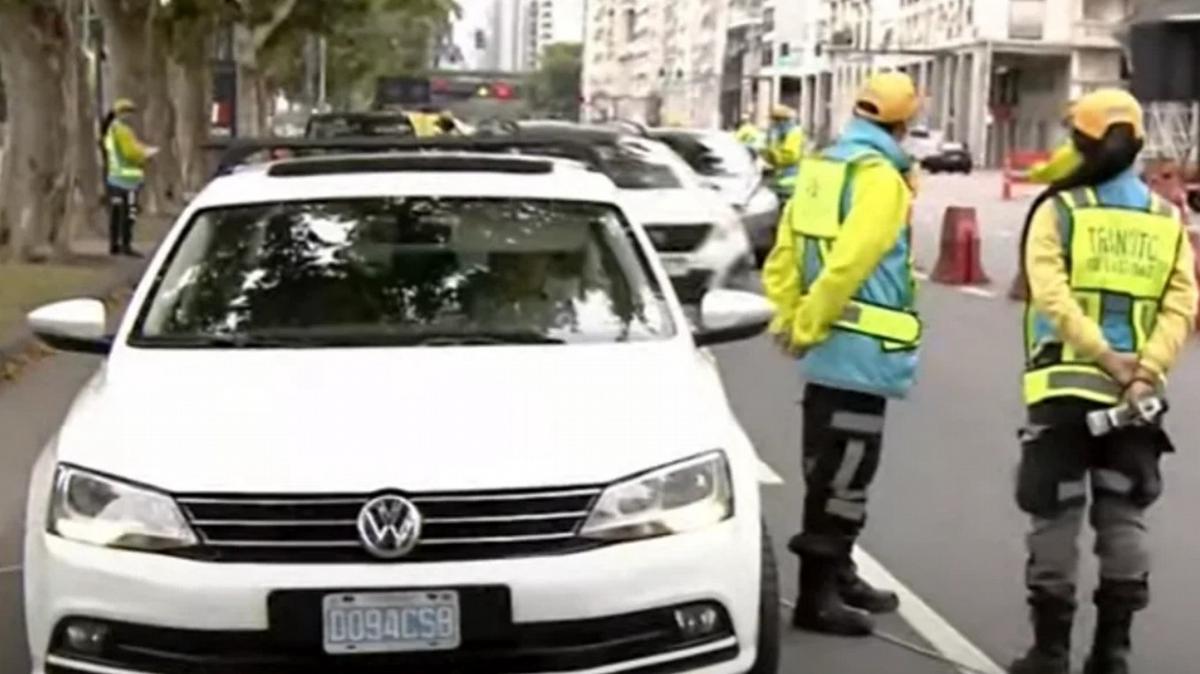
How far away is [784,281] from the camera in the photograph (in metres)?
7.33

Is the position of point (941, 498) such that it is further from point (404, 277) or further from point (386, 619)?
point (386, 619)

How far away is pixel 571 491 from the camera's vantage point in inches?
212

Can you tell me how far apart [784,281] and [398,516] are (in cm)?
236

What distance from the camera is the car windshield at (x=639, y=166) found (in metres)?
18.7

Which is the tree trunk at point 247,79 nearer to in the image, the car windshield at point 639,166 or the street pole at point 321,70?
the street pole at point 321,70

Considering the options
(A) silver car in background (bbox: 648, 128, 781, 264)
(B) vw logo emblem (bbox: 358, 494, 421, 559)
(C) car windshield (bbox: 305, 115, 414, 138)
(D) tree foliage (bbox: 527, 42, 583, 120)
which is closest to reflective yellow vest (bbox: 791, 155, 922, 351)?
(B) vw logo emblem (bbox: 358, 494, 421, 559)

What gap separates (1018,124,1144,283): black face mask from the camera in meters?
6.49

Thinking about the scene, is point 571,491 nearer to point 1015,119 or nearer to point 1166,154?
point 1166,154

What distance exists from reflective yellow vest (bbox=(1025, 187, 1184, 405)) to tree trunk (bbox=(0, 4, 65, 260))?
18.1 m

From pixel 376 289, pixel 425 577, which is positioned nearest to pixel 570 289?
pixel 376 289

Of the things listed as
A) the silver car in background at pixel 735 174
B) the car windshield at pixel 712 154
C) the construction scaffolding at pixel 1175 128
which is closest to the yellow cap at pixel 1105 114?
the silver car in background at pixel 735 174

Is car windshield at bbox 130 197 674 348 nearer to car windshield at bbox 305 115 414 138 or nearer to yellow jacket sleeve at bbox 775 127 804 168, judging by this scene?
car windshield at bbox 305 115 414 138

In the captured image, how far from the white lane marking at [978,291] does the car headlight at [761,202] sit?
2430mm

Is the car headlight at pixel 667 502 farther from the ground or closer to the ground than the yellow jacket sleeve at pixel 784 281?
closer to the ground
